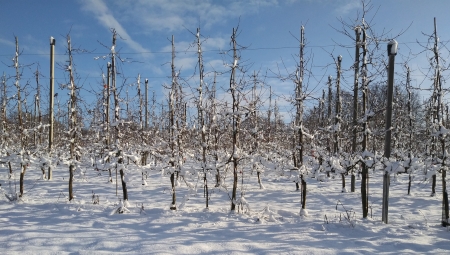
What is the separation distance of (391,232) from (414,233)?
49 centimetres

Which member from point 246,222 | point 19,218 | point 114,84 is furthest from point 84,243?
point 114,84

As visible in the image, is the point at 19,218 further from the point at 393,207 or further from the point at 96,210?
the point at 393,207

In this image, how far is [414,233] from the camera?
5.72m

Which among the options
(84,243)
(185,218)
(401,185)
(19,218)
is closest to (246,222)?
(185,218)

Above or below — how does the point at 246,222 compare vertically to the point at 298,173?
below

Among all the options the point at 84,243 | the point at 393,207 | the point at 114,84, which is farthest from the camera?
the point at 393,207

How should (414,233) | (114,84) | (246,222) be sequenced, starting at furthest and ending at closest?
(114,84), (246,222), (414,233)

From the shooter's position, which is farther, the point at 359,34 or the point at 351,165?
the point at 359,34

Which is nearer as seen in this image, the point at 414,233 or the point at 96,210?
the point at 414,233

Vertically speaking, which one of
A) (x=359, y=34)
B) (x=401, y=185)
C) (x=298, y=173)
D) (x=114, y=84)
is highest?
(x=359, y=34)

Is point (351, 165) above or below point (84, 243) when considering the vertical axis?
above

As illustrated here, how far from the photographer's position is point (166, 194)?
10.6 meters

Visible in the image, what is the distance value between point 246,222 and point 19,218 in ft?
19.1

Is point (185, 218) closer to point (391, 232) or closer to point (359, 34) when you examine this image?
point (391, 232)
